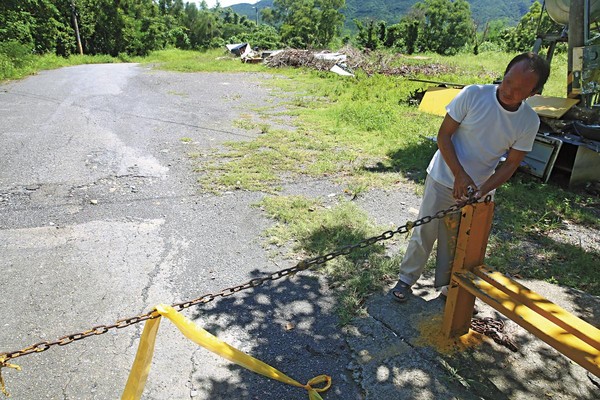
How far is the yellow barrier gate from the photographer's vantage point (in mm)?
2021

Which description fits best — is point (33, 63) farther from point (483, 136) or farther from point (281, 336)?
point (483, 136)

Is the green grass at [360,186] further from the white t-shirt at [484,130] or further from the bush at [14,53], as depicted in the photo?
the bush at [14,53]

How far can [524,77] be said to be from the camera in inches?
88.4

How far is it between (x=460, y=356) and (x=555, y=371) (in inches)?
23.6

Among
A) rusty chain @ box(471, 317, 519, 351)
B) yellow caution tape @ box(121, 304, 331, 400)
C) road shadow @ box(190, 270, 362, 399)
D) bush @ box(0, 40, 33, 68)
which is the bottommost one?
road shadow @ box(190, 270, 362, 399)

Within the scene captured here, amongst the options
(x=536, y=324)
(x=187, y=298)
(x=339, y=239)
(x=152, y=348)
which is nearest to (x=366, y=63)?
(x=339, y=239)

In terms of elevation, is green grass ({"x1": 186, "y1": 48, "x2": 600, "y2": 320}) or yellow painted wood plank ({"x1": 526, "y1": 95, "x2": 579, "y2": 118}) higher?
yellow painted wood plank ({"x1": 526, "y1": 95, "x2": 579, "y2": 118})

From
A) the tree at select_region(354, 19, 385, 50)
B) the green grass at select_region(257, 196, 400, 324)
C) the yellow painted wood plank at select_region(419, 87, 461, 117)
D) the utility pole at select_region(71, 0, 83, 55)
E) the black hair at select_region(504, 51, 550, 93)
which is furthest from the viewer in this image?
the tree at select_region(354, 19, 385, 50)

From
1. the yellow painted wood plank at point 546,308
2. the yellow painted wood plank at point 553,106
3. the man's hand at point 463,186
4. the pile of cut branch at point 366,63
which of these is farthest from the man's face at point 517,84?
the pile of cut branch at point 366,63

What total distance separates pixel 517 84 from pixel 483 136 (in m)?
0.38

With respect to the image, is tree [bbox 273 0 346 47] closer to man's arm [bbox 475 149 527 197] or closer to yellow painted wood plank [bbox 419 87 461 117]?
yellow painted wood plank [bbox 419 87 461 117]

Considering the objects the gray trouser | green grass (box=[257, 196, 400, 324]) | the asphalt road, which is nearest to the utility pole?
the asphalt road

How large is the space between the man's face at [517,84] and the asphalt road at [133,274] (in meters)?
1.94

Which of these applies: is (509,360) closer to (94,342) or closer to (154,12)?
(94,342)
